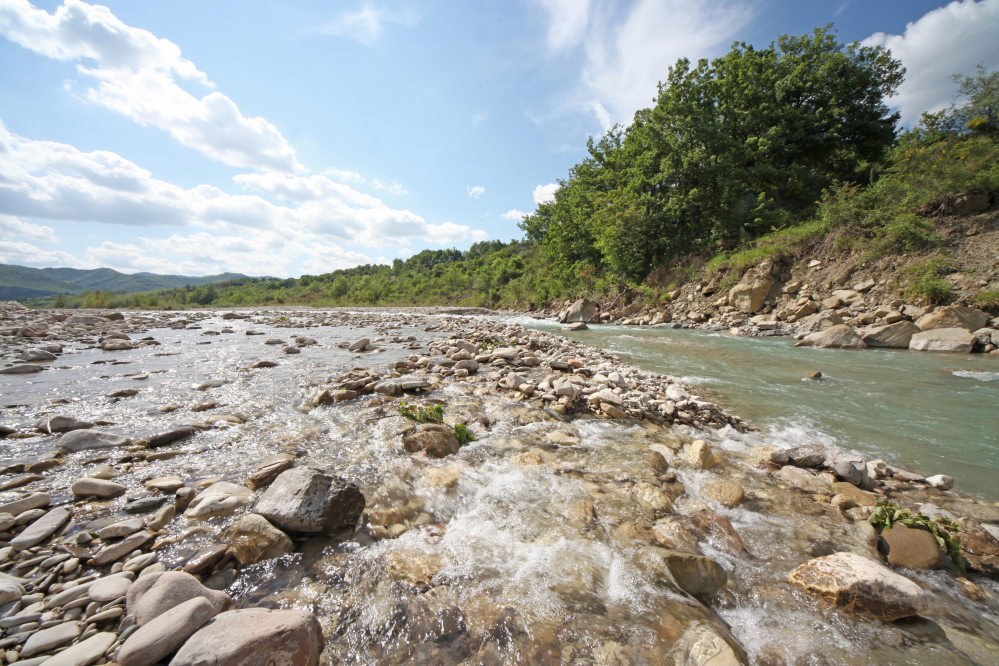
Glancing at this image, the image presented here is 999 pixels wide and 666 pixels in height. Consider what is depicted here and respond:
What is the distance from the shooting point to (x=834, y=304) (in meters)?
14.0

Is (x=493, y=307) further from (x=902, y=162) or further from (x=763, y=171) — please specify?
(x=902, y=162)

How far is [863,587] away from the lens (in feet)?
7.18

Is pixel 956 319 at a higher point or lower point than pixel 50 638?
higher

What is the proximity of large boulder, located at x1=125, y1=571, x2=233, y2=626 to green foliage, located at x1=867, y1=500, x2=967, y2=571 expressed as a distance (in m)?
4.91

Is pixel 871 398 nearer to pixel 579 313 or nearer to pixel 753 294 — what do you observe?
pixel 753 294

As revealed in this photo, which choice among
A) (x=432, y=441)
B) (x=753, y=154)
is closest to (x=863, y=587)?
(x=432, y=441)

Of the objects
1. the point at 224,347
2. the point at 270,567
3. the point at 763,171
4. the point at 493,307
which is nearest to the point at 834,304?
the point at 763,171

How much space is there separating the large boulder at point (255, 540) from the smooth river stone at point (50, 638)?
755mm

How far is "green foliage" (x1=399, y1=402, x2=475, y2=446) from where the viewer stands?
14.5 ft

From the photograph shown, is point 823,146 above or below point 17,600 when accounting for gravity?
above

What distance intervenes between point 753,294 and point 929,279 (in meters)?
5.44

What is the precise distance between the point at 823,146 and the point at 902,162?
889 cm

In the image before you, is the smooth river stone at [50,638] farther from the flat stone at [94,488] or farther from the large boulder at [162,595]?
the flat stone at [94,488]

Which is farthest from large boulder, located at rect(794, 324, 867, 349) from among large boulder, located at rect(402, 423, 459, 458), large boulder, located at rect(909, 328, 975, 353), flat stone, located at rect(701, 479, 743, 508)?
large boulder, located at rect(402, 423, 459, 458)
